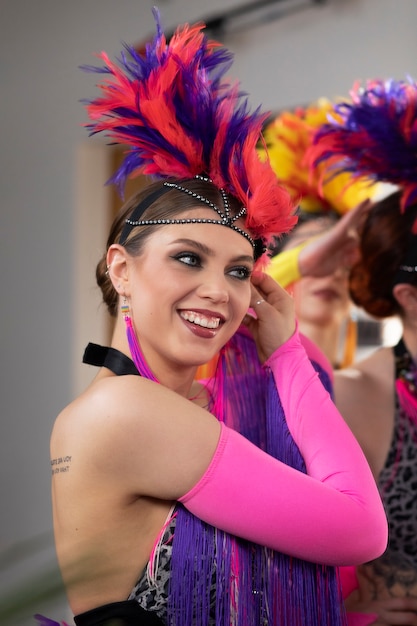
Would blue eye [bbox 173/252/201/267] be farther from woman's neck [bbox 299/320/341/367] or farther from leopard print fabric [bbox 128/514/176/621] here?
woman's neck [bbox 299/320/341/367]

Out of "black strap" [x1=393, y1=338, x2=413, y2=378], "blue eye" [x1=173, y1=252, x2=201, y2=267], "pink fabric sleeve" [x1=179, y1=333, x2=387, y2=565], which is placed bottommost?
"pink fabric sleeve" [x1=179, y1=333, x2=387, y2=565]

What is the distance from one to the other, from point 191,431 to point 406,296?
35.6 inches

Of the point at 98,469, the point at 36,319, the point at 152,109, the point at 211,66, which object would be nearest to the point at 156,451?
the point at 98,469

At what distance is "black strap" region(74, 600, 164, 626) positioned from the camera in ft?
3.34

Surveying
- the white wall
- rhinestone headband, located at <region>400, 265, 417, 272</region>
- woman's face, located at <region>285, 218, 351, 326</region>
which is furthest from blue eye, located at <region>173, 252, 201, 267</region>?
the white wall

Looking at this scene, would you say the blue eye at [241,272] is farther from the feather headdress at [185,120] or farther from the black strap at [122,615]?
the black strap at [122,615]

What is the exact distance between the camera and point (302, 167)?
2059 mm

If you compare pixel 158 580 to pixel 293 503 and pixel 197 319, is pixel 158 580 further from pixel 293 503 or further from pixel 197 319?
pixel 197 319

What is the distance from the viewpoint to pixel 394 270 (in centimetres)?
177

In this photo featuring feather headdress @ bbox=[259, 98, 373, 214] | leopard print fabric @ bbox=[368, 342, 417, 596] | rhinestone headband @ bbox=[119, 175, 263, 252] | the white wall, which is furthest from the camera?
the white wall

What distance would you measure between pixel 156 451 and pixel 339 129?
0.96 m

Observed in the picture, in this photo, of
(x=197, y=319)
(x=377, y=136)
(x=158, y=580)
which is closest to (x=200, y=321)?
(x=197, y=319)

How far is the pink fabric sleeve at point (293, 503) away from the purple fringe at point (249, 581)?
0.10 ft

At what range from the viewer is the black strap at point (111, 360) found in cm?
110
